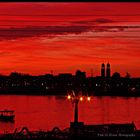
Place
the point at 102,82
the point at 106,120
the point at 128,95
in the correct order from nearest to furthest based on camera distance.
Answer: the point at 106,120
the point at 102,82
the point at 128,95

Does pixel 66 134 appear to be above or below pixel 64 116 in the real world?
below

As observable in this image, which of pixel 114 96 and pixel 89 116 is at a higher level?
pixel 114 96

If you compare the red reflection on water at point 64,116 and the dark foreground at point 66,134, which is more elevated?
the red reflection on water at point 64,116

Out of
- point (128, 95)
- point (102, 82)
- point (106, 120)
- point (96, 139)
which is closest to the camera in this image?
point (96, 139)

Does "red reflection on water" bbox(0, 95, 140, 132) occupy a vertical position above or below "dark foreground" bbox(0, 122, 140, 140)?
above

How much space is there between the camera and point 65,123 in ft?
113

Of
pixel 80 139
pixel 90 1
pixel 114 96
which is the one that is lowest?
pixel 80 139

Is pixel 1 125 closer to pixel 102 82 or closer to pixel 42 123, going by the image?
pixel 42 123

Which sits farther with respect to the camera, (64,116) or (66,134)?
(64,116)

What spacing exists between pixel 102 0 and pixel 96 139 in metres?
0.48

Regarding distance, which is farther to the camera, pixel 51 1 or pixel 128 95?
pixel 128 95

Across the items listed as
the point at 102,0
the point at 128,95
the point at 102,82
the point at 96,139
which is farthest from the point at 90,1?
the point at 128,95

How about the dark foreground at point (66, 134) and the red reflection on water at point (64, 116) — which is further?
the red reflection on water at point (64, 116)

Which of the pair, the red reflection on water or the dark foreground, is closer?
the dark foreground
